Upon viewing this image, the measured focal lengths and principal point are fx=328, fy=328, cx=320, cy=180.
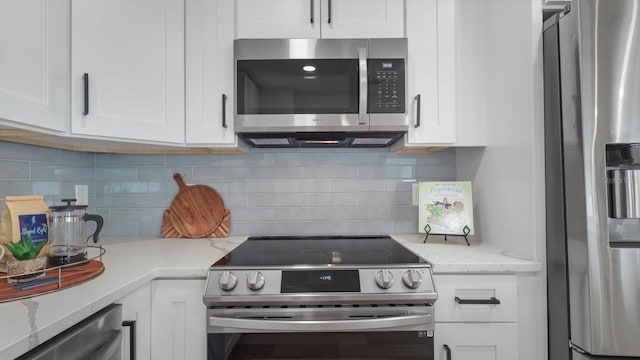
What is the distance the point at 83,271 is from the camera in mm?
1074

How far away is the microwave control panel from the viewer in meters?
1.50

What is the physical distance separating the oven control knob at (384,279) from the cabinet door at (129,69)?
1.08 metres

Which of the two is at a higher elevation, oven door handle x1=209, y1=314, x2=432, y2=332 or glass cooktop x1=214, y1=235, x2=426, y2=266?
glass cooktop x1=214, y1=235, x2=426, y2=266

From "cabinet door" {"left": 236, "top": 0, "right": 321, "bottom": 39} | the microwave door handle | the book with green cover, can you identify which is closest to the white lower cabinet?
the book with green cover

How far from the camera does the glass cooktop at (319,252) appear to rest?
130 cm

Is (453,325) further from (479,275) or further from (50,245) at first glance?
(50,245)

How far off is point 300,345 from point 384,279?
38 cm

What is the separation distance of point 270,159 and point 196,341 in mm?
1013

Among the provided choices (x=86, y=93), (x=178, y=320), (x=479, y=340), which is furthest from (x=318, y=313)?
(x=86, y=93)

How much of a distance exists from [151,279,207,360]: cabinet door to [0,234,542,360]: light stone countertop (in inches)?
1.8

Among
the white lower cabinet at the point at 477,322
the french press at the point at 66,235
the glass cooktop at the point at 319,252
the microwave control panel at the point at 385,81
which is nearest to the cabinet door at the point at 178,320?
the glass cooktop at the point at 319,252

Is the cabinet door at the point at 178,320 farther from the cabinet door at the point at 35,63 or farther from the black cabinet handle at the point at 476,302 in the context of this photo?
the black cabinet handle at the point at 476,302

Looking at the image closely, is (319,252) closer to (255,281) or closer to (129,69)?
(255,281)

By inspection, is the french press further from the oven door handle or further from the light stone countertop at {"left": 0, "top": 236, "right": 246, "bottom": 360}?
the oven door handle
